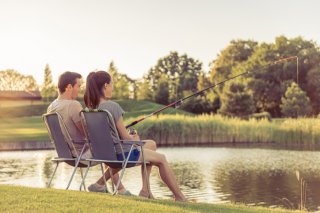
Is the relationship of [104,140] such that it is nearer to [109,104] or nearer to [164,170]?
[109,104]

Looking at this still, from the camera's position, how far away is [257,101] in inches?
2079

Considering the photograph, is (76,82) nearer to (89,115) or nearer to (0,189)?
(89,115)

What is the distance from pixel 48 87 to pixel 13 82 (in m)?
21.4

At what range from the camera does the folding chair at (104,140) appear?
642cm

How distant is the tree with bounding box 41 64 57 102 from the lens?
2323 inches

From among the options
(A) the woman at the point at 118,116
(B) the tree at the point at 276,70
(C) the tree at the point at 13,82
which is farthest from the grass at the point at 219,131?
(C) the tree at the point at 13,82

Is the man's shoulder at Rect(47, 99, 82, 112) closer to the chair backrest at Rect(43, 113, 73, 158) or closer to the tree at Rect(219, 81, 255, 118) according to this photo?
the chair backrest at Rect(43, 113, 73, 158)

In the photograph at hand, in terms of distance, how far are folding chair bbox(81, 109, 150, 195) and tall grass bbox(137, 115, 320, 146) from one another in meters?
21.3

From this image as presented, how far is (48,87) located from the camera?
59.6 m

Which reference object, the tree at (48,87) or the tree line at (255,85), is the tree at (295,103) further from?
the tree at (48,87)

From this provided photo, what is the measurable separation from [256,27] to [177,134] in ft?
49.1

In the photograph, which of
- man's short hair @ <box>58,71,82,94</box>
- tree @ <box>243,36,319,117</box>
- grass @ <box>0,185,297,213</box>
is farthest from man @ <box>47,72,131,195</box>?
tree @ <box>243,36,319,117</box>

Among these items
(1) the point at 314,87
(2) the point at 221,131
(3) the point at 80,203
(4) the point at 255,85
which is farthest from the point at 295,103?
(3) the point at 80,203

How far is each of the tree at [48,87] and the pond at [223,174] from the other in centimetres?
3558
